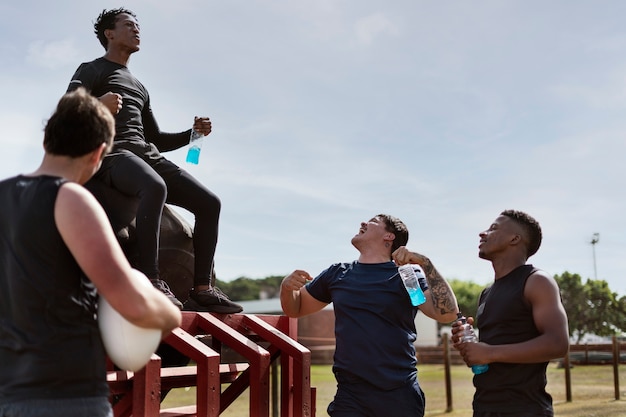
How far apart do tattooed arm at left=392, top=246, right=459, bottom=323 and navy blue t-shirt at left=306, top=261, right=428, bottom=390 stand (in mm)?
97

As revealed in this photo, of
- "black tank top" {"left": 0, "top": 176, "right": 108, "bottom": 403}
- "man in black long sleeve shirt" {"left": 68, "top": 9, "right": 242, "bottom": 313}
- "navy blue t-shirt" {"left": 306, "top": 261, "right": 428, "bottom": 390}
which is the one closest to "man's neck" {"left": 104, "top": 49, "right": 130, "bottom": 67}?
"man in black long sleeve shirt" {"left": 68, "top": 9, "right": 242, "bottom": 313}

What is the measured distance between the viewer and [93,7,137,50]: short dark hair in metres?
5.38

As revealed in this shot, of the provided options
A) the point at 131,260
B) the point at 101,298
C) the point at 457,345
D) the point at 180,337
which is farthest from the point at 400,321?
the point at 101,298

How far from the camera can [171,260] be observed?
5.79m

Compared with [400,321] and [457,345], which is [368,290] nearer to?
[400,321]

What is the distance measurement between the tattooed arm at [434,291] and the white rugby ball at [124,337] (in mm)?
2231

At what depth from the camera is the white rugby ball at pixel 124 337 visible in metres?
2.36

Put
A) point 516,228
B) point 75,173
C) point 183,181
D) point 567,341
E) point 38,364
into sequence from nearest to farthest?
1. point 38,364
2. point 75,173
3. point 567,341
4. point 516,228
5. point 183,181

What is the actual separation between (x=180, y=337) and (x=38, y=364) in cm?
207

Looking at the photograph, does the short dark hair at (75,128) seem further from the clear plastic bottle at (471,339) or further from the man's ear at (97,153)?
the clear plastic bottle at (471,339)

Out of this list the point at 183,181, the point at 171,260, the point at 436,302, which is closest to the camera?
the point at 436,302

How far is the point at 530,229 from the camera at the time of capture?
4.17 metres

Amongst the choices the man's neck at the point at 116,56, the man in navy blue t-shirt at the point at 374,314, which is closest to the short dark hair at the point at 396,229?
the man in navy blue t-shirt at the point at 374,314

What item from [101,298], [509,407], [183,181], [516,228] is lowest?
[509,407]
